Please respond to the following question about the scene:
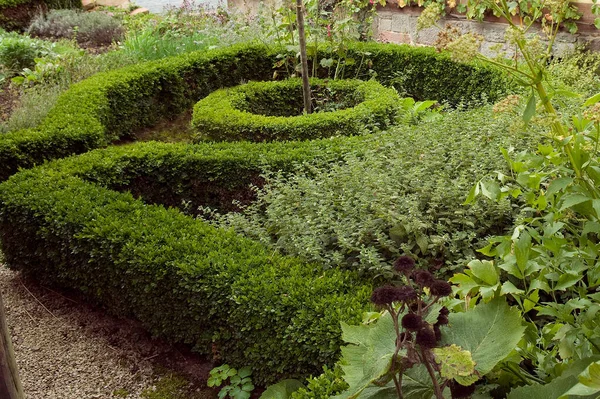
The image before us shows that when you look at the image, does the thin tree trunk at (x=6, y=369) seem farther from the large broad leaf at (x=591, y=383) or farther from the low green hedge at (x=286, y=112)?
the low green hedge at (x=286, y=112)

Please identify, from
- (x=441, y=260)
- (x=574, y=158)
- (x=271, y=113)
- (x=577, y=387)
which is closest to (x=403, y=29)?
(x=271, y=113)

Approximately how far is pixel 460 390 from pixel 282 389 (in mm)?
1505

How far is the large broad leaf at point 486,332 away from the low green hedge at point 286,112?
3939 millimetres

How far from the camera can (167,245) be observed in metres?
3.66

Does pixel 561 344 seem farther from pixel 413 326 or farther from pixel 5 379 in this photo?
pixel 5 379

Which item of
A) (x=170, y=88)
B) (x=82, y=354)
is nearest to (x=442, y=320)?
(x=82, y=354)

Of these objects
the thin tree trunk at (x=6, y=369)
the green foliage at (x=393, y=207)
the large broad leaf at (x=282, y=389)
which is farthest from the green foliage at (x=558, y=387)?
the green foliage at (x=393, y=207)

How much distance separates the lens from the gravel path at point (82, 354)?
3578 millimetres

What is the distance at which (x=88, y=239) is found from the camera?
12.8 ft

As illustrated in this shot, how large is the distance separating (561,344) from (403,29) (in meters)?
8.52

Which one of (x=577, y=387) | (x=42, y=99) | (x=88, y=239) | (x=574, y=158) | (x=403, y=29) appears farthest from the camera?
(x=403, y=29)

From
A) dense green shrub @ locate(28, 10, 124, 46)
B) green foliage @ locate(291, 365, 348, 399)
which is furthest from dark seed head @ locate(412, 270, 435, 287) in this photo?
dense green shrub @ locate(28, 10, 124, 46)

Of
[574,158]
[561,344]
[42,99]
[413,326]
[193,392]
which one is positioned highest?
[574,158]

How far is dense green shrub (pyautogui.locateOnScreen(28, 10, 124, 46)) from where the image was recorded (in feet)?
37.7
